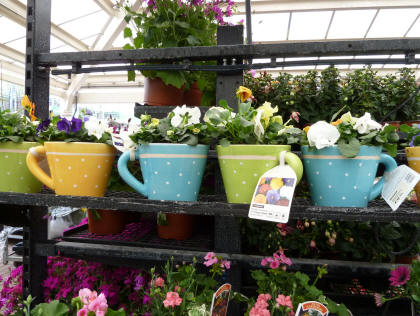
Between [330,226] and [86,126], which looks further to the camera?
[330,226]

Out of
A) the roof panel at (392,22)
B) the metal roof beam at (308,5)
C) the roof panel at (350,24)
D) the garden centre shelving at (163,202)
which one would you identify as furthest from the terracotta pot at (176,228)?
the roof panel at (392,22)

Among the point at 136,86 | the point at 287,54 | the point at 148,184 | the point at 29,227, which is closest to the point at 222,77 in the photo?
the point at 287,54

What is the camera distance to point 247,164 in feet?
2.16

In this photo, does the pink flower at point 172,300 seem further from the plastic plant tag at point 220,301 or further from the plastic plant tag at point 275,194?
the plastic plant tag at point 275,194

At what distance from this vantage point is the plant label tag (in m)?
0.58

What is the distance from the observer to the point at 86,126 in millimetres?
777

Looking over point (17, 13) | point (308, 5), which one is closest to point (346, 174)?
point (308, 5)

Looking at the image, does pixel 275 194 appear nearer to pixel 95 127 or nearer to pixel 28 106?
pixel 95 127

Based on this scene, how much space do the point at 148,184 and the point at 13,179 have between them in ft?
1.27

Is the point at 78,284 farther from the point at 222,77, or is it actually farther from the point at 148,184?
the point at 222,77

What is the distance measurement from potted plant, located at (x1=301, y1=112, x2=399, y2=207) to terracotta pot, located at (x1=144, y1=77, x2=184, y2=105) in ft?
2.09

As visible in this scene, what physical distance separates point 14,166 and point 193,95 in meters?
0.71

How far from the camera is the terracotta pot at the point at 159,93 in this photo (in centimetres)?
115

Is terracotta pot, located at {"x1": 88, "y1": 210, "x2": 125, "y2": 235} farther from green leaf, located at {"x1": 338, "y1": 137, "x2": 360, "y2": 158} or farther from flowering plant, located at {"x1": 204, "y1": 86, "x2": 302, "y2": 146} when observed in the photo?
green leaf, located at {"x1": 338, "y1": 137, "x2": 360, "y2": 158}
